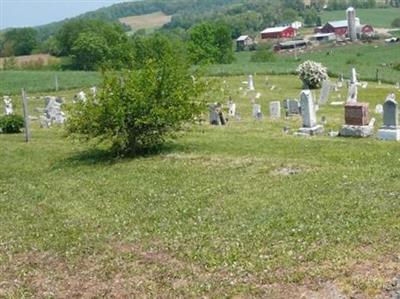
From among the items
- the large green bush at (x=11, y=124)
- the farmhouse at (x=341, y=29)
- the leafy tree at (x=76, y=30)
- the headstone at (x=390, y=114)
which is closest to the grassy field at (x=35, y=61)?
the leafy tree at (x=76, y=30)

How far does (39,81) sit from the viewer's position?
55219mm

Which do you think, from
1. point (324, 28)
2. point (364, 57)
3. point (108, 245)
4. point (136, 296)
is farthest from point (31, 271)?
point (324, 28)

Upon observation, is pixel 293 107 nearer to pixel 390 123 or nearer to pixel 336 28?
pixel 390 123

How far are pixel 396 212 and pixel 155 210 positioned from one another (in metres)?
4.38

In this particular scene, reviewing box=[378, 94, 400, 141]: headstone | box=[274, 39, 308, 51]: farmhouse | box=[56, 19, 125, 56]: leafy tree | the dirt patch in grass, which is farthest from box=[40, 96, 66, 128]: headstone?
box=[274, 39, 308, 51]: farmhouse

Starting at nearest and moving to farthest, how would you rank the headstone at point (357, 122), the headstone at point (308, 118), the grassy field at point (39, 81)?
the headstone at point (357, 122) < the headstone at point (308, 118) < the grassy field at point (39, 81)

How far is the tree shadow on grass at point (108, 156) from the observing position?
18.1 m

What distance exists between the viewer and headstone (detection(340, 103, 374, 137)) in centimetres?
1922

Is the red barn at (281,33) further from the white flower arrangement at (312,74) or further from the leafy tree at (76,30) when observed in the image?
the white flower arrangement at (312,74)

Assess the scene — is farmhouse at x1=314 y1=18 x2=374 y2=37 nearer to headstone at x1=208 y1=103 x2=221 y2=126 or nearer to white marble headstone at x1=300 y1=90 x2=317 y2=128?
headstone at x1=208 y1=103 x2=221 y2=126

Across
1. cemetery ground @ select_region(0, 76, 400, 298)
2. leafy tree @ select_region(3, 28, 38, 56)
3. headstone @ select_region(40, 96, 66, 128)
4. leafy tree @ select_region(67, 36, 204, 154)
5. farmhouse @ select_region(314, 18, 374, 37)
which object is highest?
leafy tree @ select_region(3, 28, 38, 56)

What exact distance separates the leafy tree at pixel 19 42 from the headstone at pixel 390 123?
378 ft

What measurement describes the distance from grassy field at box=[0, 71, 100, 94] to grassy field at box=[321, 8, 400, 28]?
10149 cm

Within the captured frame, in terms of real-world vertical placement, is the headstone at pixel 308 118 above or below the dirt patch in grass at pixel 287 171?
above
